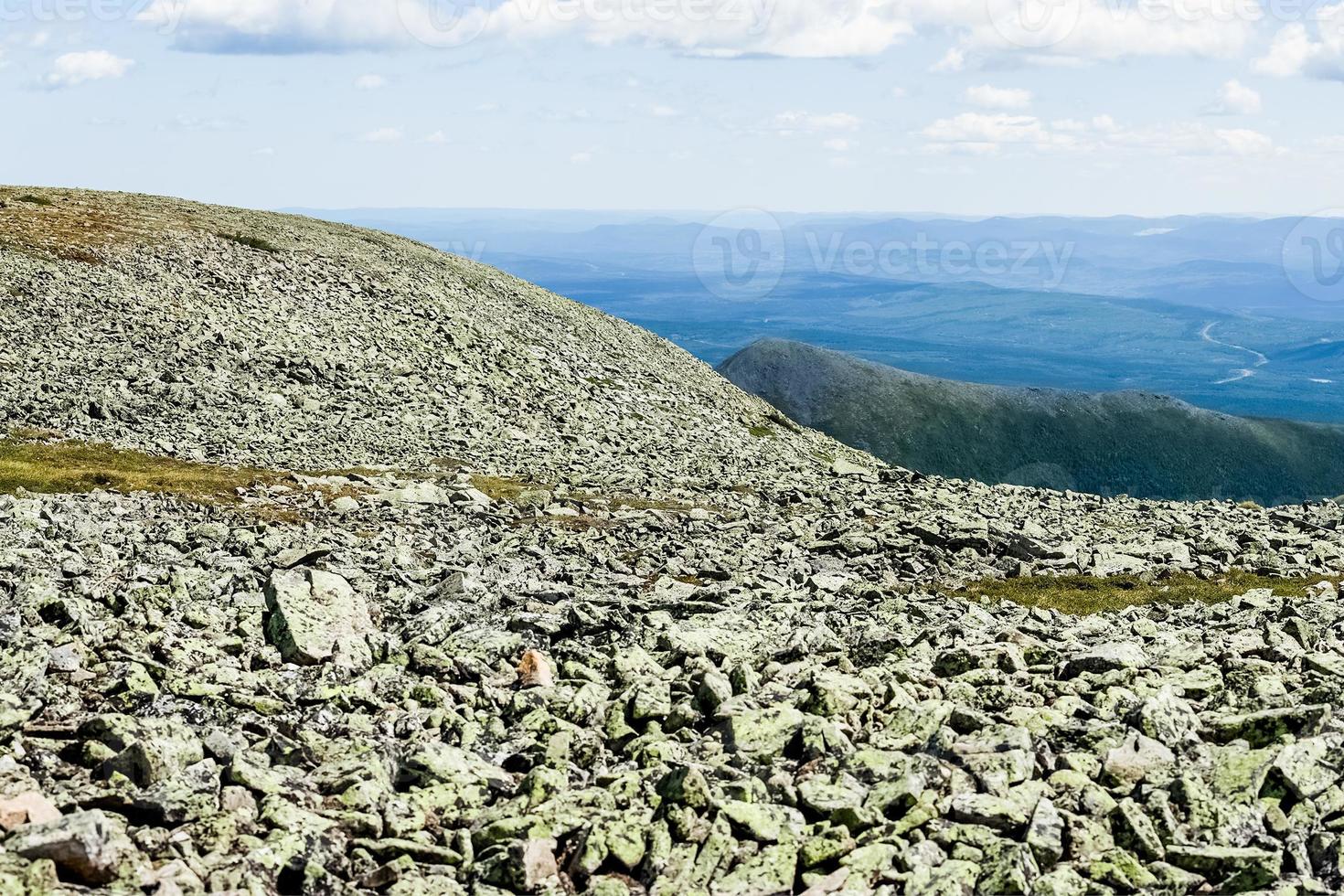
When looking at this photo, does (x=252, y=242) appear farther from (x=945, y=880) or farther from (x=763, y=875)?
(x=945, y=880)

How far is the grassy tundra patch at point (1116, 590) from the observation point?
3058 cm

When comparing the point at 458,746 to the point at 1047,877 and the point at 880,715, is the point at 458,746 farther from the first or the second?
the point at 1047,877

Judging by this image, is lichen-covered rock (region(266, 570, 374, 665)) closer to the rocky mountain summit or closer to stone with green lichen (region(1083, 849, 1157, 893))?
the rocky mountain summit

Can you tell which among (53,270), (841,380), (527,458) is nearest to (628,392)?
(527,458)

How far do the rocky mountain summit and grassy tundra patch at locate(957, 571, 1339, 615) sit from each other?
0.40m

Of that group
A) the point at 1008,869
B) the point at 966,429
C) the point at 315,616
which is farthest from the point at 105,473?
the point at 966,429

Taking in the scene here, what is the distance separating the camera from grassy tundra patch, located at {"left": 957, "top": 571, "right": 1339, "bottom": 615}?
1204 inches

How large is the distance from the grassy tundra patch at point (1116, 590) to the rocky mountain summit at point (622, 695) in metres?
0.40

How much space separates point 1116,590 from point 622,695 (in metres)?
20.6

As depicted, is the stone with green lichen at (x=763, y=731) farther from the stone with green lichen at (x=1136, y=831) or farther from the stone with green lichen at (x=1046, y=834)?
the stone with green lichen at (x=1136, y=831)

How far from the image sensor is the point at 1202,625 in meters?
25.2

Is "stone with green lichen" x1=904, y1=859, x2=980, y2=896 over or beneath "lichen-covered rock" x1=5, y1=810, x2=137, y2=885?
beneath

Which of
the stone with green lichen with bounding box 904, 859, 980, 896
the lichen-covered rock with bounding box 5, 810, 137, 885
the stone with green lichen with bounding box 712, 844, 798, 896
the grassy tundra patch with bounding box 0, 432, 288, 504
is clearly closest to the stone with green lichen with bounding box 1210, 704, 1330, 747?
the stone with green lichen with bounding box 904, 859, 980, 896

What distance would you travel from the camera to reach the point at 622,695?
17234 mm
